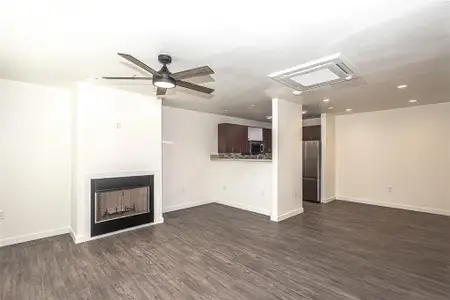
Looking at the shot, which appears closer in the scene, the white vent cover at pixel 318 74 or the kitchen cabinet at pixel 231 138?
the white vent cover at pixel 318 74

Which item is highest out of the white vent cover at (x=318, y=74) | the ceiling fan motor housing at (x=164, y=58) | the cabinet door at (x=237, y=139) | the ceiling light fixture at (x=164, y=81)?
the white vent cover at (x=318, y=74)

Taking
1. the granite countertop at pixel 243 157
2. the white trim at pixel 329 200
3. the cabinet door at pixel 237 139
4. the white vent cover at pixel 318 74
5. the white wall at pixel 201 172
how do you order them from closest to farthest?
the white vent cover at pixel 318 74 → the granite countertop at pixel 243 157 → the white wall at pixel 201 172 → the white trim at pixel 329 200 → the cabinet door at pixel 237 139

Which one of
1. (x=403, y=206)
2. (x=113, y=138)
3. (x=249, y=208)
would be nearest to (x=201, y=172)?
(x=249, y=208)

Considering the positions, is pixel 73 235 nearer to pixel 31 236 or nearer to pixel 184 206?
pixel 31 236

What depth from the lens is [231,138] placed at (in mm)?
6535

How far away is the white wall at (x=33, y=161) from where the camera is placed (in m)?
3.57

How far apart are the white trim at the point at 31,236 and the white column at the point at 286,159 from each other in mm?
3811

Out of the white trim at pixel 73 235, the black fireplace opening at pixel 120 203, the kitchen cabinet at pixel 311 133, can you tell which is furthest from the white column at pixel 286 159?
the white trim at pixel 73 235

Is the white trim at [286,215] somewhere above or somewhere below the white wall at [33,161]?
below

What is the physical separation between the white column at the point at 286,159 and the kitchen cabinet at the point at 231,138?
5.98ft

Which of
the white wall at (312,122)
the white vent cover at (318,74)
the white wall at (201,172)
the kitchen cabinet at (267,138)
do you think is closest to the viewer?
the white vent cover at (318,74)

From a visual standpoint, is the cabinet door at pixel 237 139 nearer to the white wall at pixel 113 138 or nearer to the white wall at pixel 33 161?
the white wall at pixel 113 138

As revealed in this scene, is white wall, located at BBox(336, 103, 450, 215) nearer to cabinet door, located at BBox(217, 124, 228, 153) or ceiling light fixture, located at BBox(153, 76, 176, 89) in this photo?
cabinet door, located at BBox(217, 124, 228, 153)

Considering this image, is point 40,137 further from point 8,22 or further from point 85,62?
point 8,22
